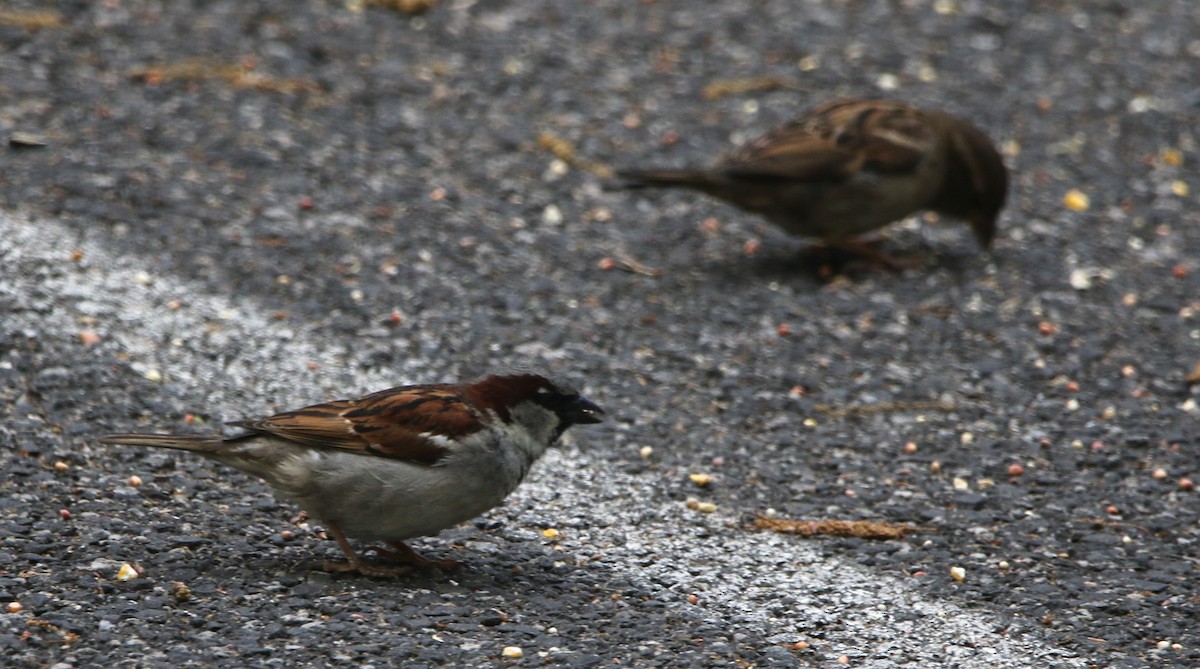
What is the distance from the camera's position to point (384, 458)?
4.34m

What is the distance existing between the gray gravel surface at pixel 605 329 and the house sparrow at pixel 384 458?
20 cm

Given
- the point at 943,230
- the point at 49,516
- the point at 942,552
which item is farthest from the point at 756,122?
the point at 49,516

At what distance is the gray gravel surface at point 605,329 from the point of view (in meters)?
4.33

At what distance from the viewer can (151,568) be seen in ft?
14.0

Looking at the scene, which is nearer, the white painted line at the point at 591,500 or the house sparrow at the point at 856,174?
the white painted line at the point at 591,500

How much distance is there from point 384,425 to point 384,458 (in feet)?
0.31

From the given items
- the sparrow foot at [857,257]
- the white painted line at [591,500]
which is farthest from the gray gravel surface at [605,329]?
the sparrow foot at [857,257]

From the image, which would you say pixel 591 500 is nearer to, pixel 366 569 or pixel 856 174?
pixel 366 569

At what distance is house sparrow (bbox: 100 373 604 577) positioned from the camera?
4309 millimetres

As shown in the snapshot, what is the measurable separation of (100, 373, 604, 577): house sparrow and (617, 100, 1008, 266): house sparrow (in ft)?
8.76

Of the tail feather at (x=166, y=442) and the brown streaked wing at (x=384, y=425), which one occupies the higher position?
the tail feather at (x=166, y=442)

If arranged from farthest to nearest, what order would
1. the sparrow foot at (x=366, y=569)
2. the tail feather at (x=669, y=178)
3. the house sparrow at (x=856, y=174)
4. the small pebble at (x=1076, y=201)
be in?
the small pebble at (x=1076, y=201) < the house sparrow at (x=856, y=174) < the tail feather at (x=669, y=178) < the sparrow foot at (x=366, y=569)

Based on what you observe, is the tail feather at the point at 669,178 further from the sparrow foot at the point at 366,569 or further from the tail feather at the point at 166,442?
the tail feather at the point at 166,442

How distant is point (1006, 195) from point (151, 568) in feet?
15.1
